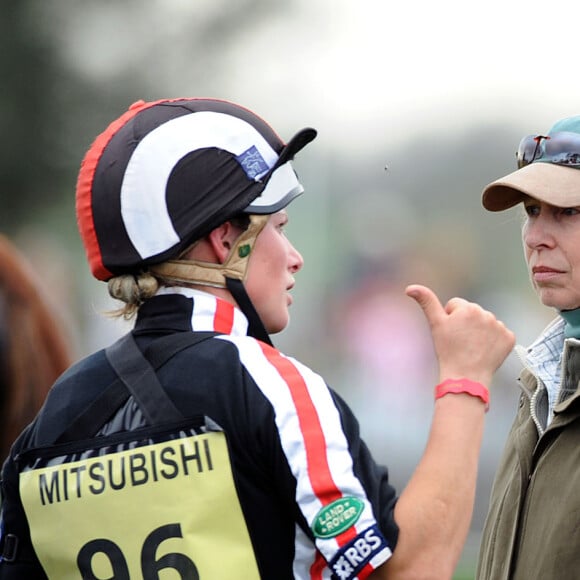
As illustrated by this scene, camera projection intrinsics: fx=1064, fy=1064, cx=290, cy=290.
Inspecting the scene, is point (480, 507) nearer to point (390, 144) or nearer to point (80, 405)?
point (390, 144)

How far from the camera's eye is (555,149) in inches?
102

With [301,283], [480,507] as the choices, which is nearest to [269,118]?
[301,283]

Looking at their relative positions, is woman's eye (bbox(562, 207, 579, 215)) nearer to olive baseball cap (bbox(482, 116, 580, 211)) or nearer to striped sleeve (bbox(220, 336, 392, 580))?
olive baseball cap (bbox(482, 116, 580, 211))

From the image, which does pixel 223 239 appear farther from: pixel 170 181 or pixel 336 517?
pixel 336 517

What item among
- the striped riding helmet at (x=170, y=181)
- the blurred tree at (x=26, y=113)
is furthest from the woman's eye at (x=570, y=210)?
the blurred tree at (x=26, y=113)

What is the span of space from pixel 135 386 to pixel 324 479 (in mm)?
389

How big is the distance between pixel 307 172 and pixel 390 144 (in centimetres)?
61

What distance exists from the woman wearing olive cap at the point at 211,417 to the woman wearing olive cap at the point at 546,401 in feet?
1.81

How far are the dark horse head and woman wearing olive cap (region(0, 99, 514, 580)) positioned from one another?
2412mm

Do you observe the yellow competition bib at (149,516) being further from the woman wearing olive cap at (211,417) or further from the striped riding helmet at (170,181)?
the striped riding helmet at (170,181)

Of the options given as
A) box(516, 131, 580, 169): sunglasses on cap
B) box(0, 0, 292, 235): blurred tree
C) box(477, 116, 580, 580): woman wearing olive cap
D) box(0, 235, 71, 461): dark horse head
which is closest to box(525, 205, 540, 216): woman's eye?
box(477, 116, 580, 580): woman wearing olive cap

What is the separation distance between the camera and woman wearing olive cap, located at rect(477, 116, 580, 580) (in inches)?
91.7

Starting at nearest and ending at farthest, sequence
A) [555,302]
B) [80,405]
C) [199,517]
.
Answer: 1. [199,517]
2. [80,405]
3. [555,302]

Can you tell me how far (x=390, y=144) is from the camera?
741 cm
